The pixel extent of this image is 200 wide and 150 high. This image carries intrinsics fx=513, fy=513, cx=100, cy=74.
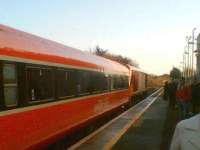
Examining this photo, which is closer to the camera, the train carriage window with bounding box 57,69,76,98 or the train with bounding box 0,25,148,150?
the train with bounding box 0,25,148,150

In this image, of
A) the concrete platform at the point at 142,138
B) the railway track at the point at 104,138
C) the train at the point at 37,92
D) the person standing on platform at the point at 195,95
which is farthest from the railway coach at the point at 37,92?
the person standing on platform at the point at 195,95

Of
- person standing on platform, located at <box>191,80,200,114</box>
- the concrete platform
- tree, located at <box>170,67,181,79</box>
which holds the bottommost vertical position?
the concrete platform

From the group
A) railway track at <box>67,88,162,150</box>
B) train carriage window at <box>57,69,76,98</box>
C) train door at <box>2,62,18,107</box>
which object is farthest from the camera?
railway track at <box>67,88,162,150</box>

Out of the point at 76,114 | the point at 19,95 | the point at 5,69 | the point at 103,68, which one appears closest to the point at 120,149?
the point at 76,114

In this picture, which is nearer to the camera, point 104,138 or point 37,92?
point 37,92

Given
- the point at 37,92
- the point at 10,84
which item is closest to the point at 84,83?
the point at 37,92

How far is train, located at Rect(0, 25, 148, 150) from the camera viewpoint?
8125 millimetres

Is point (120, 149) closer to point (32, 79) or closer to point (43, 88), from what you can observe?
point (43, 88)

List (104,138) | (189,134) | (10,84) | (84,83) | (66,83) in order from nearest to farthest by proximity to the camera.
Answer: (189,134), (10,84), (66,83), (104,138), (84,83)

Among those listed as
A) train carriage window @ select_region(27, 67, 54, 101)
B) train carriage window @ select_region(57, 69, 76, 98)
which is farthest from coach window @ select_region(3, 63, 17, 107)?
train carriage window @ select_region(57, 69, 76, 98)

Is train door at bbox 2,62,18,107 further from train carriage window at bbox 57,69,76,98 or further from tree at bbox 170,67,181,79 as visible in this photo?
tree at bbox 170,67,181,79

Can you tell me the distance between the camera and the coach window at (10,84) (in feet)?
26.3

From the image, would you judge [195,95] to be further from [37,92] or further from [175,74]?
[175,74]

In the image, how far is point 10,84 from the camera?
827 centimetres
